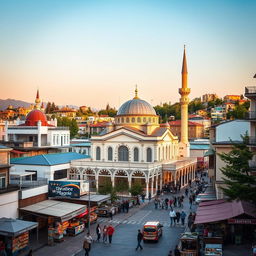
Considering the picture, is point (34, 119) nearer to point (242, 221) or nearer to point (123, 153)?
point (123, 153)

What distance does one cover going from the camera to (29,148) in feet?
192

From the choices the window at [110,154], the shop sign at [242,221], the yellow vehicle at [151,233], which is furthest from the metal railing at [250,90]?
the window at [110,154]

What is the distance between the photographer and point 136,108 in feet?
201

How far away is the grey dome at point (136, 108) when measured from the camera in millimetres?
60906

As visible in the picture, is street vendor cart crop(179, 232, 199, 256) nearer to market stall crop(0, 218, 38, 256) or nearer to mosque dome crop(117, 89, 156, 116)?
market stall crop(0, 218, 38, 256)

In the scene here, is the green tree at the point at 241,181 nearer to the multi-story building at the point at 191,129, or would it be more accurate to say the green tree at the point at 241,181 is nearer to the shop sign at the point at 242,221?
the shop sign at the point at 242,221

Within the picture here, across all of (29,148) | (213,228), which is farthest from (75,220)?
(29,148)

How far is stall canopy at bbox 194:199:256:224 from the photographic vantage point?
23.4 metres

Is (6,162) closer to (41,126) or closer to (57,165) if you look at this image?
(57,165)

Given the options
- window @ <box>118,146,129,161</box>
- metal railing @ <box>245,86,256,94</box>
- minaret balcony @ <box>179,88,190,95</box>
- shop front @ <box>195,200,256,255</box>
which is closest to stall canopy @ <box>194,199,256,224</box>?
shop front @ <box>195,200,256,255</box>

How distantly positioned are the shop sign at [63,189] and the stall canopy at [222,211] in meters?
10.0

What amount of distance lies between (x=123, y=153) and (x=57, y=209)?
27094mm

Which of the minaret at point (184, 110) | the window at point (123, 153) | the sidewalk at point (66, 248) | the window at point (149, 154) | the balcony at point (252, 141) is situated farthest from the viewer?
the minaret at point (184, 110)

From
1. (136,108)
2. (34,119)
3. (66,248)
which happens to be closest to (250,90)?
(66,248)
